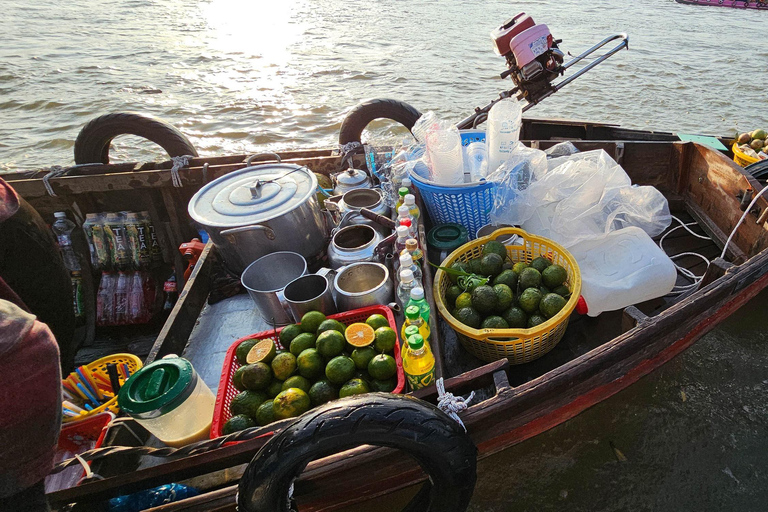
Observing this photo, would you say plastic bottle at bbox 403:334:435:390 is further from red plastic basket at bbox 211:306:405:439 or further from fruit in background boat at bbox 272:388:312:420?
fruit in background boat at bbox 272:388:312:420

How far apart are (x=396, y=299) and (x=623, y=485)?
201 cm

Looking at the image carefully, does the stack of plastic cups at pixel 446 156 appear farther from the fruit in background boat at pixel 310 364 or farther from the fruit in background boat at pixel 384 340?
the fruit in background boat at pixel 310 364

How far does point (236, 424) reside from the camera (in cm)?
185

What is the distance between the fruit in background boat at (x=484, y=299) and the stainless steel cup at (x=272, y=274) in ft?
3.53

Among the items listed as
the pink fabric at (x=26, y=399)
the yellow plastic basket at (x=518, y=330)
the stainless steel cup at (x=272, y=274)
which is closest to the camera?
the pink fabric at (x=26, y=399)

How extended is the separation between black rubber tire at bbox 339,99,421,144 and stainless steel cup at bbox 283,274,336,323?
8.11 feet

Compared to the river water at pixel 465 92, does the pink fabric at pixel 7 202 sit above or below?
above

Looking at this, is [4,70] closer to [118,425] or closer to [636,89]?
[118,425]

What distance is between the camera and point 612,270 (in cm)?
264

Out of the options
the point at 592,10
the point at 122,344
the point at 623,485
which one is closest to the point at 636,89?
the point at 592,10

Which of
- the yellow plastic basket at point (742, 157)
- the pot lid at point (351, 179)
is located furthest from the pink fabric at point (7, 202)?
the yellow plastic basket at point (742, 157)

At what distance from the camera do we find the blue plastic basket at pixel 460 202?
284cm

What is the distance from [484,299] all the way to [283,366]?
114 centimetres

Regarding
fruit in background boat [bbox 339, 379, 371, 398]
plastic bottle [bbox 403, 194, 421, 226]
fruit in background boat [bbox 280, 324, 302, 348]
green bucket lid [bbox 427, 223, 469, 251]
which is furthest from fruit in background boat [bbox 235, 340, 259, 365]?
green bucket lid [bbox 427, 223, 469, 251]
